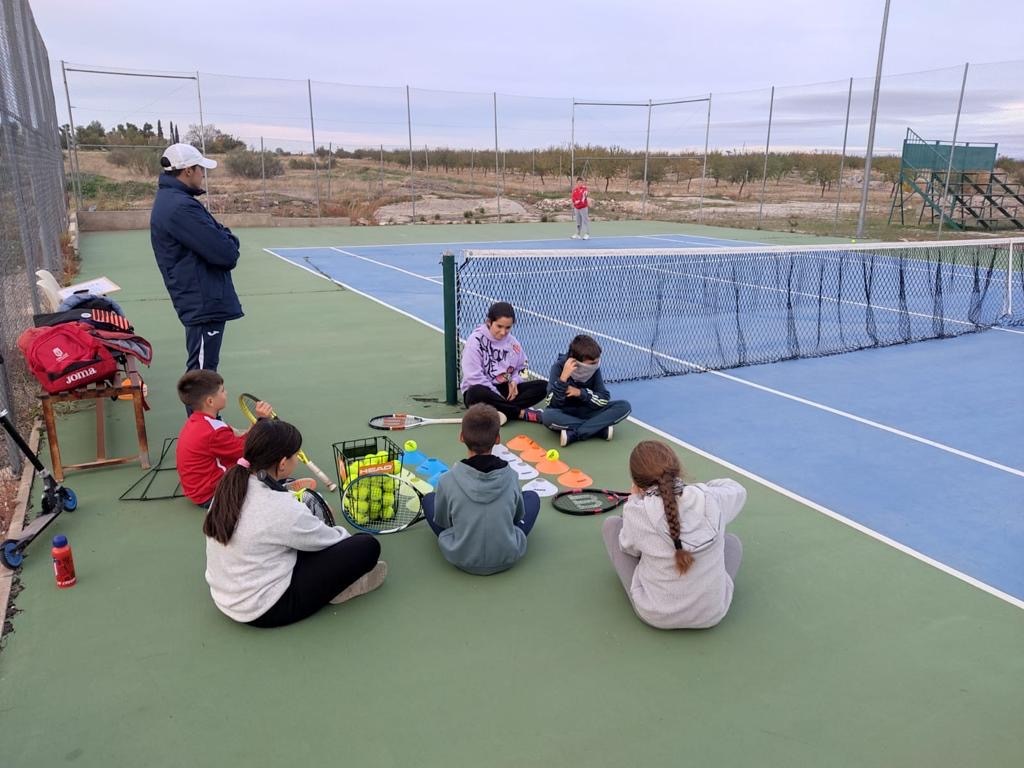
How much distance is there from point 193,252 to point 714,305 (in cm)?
756

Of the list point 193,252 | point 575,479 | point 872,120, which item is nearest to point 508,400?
point 575,479

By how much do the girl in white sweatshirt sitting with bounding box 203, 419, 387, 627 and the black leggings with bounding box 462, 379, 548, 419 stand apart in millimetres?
2566

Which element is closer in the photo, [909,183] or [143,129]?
[909,183]

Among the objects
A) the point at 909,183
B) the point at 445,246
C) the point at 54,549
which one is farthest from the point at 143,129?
the point at 54,549

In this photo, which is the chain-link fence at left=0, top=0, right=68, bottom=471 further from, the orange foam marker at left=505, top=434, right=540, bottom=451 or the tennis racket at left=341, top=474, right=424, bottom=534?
the orange foam marker at left=505, top=434, right=540, bottom=451

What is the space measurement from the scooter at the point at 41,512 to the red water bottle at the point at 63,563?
1.00ft

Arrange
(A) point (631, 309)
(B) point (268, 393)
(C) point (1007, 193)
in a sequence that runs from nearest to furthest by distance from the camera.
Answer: (B) point (268, 393) → (A) point (631, 309) → (C) point (1007, 193)

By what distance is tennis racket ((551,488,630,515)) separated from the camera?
452 cm

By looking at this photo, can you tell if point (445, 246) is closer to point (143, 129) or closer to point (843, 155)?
point (843, 155)

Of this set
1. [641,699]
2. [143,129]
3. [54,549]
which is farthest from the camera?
[143,129]

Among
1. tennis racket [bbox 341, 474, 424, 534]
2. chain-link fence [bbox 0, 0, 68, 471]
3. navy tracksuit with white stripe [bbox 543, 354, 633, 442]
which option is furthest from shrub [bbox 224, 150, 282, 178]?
tennis racket [bbox 341, 474, 424, 534]

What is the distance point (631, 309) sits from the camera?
10555mm

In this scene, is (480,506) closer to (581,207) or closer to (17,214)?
(17,214)

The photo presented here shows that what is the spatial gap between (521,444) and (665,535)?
2.47 m
